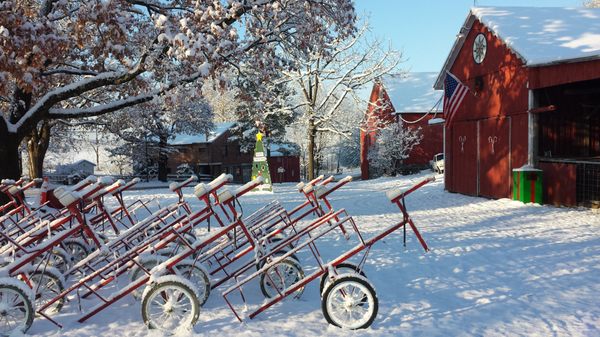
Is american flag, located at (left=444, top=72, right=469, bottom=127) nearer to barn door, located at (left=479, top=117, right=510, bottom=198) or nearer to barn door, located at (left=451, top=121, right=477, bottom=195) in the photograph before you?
barn door, located at (left=451, top=121, right=477, bottom=195)

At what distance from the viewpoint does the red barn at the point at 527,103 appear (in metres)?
11.5

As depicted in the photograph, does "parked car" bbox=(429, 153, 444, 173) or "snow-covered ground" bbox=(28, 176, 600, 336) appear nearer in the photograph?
"snow-covered ground" bbox=(28, 176, 600, 336)

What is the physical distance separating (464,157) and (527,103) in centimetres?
372

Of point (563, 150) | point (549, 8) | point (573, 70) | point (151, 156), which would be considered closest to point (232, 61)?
point (573, 70)

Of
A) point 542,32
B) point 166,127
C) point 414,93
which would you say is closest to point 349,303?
point 542,32

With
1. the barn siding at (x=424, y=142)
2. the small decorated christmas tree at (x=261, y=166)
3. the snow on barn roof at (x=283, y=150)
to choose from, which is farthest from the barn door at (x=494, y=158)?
the snow on barn roof at (x=283, y=150)

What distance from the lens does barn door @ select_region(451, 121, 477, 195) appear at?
15.4 metres

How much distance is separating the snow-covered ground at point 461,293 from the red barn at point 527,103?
2875mm

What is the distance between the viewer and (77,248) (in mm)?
7062

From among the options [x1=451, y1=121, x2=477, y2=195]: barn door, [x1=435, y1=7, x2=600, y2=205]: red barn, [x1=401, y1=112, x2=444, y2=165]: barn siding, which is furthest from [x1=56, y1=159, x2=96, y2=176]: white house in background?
[x1=435, y1=7, x2=600, y2=205]: red barn

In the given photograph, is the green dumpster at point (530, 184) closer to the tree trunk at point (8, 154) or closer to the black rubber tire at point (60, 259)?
the black rubber tire at point (60, 259)

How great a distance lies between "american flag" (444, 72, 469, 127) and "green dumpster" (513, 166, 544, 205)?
395 cm

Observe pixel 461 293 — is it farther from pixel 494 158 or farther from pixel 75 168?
pixel 75 168

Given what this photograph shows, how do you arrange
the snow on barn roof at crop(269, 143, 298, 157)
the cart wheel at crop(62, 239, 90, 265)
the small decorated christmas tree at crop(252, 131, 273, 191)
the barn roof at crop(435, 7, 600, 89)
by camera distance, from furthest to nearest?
the snow on barn roof at crop(269, 143, 298, 157)
the small decorated christmas tree at crop(252, 131, 273, 191)
the barn roof at crop(435, 7, 600, 89)
the cart wheel at crop(62, 239, 90, 265)
